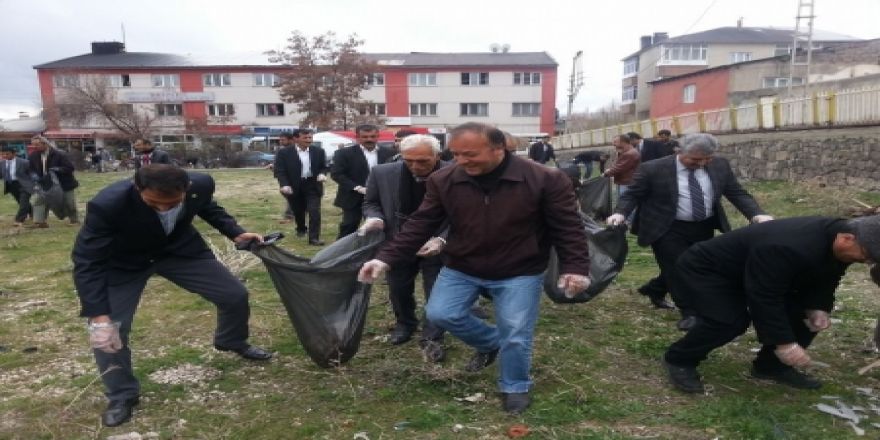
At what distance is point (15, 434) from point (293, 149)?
5.53 metres

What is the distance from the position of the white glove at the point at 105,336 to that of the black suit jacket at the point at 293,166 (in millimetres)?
5284

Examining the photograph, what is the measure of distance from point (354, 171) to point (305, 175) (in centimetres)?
174

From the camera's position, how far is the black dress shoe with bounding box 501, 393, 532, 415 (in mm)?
3186

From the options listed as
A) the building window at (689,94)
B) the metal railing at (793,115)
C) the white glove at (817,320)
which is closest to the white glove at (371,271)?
the white glove at (817,320)

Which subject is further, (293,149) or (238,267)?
(293,149)

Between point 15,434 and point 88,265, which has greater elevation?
point 88,265

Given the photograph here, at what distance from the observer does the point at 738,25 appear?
5100 centimetres

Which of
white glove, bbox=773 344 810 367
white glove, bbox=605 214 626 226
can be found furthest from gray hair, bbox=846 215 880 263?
white glove, bbox=605 214 626 226

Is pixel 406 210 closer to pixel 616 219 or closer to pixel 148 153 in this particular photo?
pixel 616 219

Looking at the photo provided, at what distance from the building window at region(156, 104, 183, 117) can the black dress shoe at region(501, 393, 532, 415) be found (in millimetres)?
48814

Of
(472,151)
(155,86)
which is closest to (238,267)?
(472,151)

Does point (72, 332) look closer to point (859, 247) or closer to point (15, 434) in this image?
point (15, 434)

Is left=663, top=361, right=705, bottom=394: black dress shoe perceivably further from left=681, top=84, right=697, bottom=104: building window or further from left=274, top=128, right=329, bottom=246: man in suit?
left=681, top=84, right=697, bottom=104: building window

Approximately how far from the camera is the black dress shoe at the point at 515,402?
3.19 m
